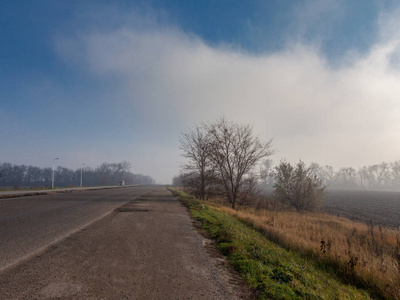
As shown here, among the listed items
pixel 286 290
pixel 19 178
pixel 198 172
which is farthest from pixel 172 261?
pixel 19 178

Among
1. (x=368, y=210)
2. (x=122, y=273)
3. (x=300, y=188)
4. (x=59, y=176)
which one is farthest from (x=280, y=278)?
(x=59, y=176)

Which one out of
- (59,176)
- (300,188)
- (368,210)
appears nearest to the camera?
(300,188)

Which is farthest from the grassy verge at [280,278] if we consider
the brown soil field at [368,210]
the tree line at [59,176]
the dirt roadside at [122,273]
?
the tree line at [59,176]

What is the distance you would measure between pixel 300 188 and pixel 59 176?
163m

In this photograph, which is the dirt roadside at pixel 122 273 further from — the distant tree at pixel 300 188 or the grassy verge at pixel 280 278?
the distant tree at pixel 300 188

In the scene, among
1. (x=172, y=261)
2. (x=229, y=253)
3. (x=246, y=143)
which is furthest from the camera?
(x=246, y=143)

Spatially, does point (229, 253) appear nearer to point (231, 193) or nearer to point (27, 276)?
point (27, 276)

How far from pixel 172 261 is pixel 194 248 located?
4.04 ft

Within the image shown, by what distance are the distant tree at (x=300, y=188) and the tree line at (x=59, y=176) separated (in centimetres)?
11413

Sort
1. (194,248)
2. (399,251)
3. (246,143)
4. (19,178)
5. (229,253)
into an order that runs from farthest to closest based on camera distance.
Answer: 1. (19,178)
2. (246,143)
3. (399,251)
4. (194,248)
5. (229,253)

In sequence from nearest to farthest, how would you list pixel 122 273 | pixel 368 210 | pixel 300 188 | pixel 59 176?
pixel 122 273 → pixel 300 188 → pixel 368 210 → pixel 59 176

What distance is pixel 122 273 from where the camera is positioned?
151 inches

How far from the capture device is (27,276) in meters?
3.56

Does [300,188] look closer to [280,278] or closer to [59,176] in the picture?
[280,278]
